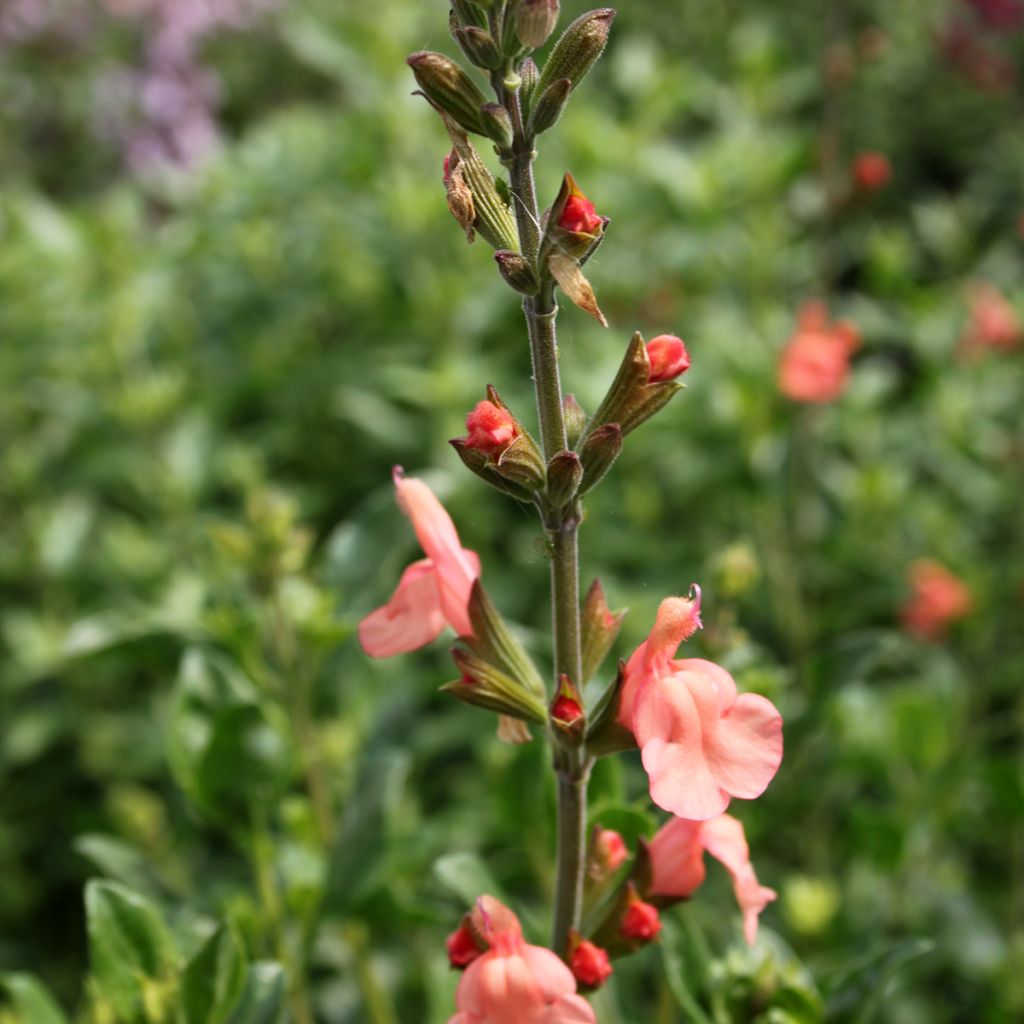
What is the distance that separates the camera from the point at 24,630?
251 cm

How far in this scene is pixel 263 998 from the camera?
3.50 feet

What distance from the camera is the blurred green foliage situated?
1.43 meters

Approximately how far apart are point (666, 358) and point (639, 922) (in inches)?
18.2

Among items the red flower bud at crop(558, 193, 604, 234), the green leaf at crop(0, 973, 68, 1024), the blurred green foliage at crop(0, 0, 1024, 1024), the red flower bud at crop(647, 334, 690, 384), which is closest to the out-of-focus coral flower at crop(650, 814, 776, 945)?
the blurred green foliage at crop(0, 0, 1024, 1024)

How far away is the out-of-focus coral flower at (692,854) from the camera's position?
91 cm

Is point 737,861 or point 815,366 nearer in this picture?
point 737,861

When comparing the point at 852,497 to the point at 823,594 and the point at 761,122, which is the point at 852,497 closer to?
the point at 823,594

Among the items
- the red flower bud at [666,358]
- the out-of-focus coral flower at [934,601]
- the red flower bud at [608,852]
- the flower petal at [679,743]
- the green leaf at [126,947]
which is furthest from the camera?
the out-of-focus coral flower at [934,601]

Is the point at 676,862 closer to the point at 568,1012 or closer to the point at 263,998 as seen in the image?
the point at 568,1012

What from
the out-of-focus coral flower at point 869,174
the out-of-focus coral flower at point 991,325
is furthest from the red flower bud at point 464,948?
the out-of-focus coral flower at point 991,325

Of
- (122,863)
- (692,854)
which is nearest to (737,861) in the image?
(692,854)

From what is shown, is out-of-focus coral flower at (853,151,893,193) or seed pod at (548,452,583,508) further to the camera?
out-of-focus coral flower at (853,151,893,193)

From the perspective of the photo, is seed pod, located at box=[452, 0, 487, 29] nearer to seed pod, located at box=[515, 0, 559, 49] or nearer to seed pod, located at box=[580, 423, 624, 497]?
seed pod, located at box=[515, 0, 559, 49]

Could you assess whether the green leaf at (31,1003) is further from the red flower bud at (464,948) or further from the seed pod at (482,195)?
the seed pod at (482,195)
